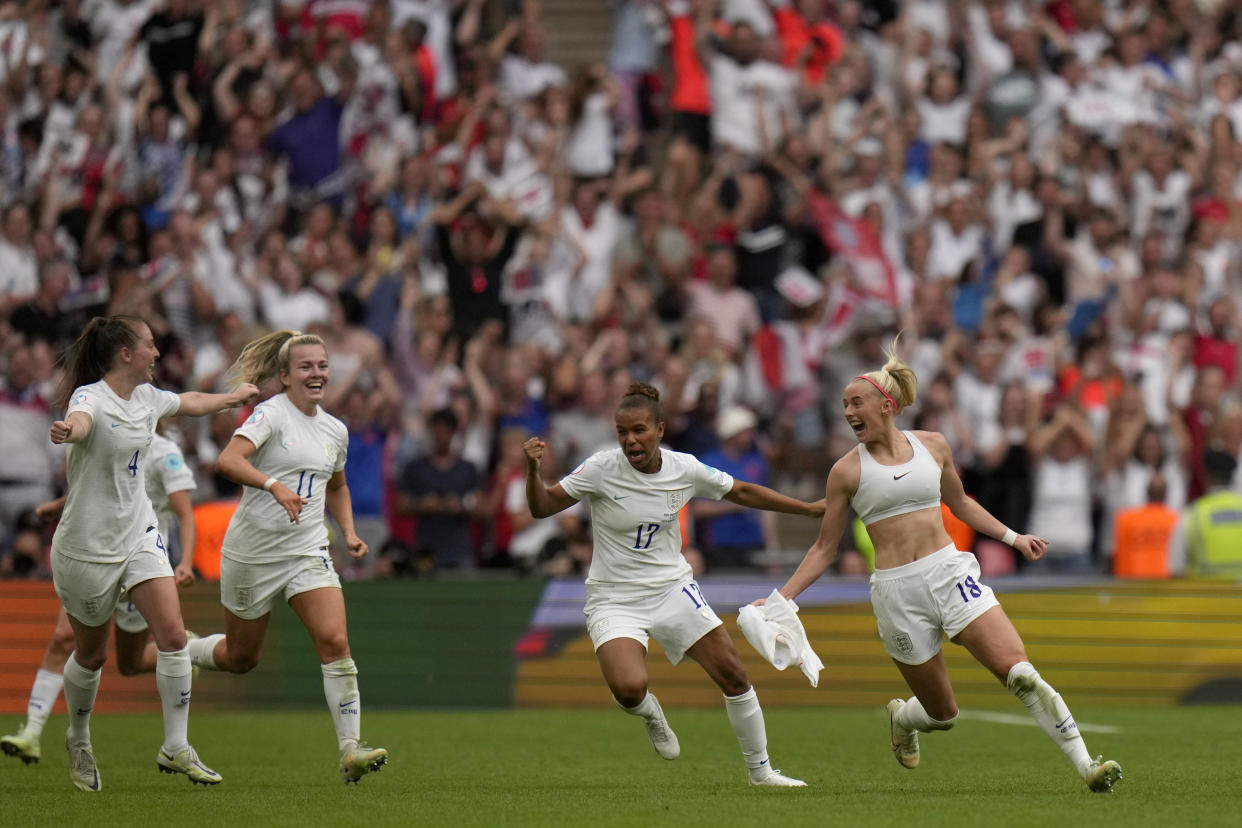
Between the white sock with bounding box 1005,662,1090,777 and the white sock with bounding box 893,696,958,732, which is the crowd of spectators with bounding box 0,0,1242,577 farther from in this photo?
the white sock with bounding box 1005,662,1090,777

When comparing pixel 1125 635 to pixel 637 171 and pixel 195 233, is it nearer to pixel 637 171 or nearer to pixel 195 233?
pixel 637 171

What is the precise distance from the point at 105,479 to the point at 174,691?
1.24 m

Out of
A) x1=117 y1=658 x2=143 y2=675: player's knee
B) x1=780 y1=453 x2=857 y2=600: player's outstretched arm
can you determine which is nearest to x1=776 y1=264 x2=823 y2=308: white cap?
x1=780 y1=453 x2=857 y2=600: player's outstretched arm

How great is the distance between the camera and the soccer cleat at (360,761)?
9.60 meters

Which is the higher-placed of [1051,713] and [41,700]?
[1051,713]

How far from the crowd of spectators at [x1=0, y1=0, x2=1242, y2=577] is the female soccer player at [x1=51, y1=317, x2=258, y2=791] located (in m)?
5.83

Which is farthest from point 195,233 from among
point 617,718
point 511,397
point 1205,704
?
point 1205,704

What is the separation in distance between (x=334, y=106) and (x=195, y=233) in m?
2.26

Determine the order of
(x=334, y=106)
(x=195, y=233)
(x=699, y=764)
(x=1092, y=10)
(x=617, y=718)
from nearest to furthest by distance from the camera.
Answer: (x=699, y=764), (x=617, y=718), (x=195, y=233), (x=334, y=106), (x=1092, y=10)

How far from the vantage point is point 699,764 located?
37.9 ft

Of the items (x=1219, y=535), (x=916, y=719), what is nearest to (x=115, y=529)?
(x=916, y=719)

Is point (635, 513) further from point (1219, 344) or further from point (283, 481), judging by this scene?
point (1219, 344)

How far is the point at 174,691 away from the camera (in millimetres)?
10055

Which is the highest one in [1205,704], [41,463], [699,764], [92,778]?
[92,778]
